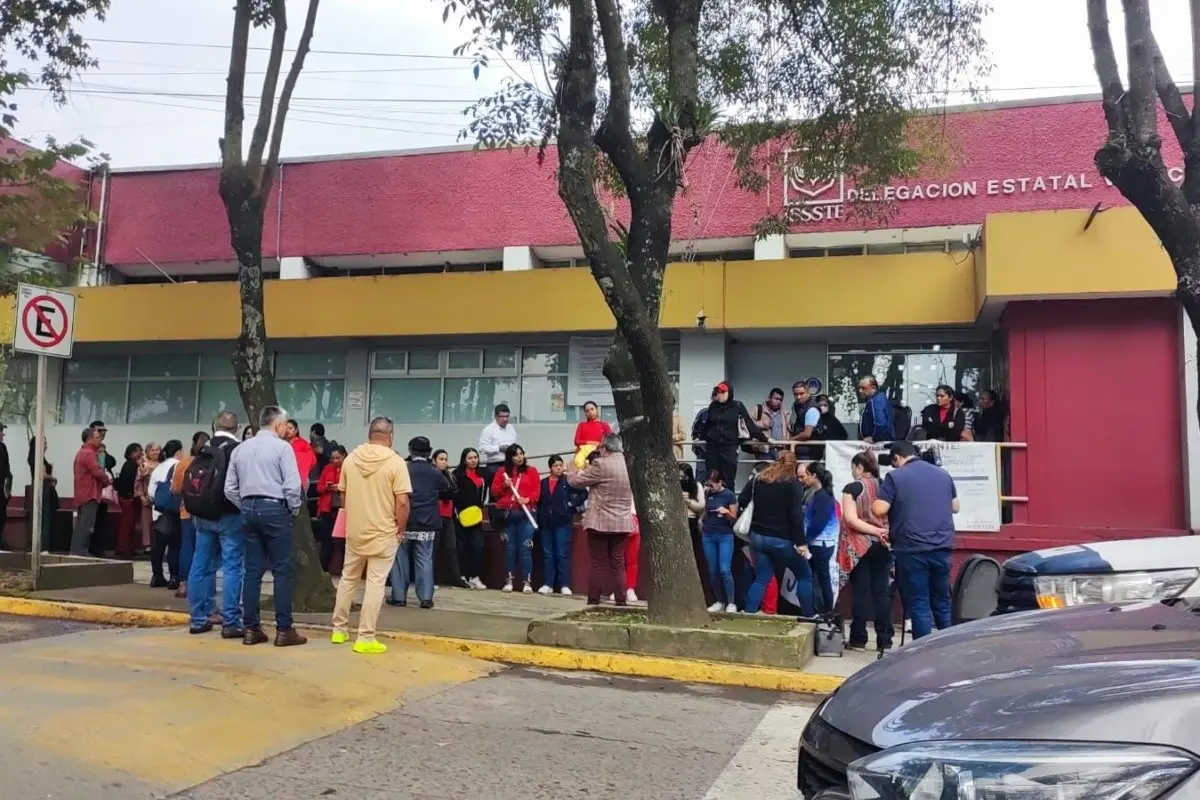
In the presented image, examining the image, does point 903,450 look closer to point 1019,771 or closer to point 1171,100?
point 1171,100

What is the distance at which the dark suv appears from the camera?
181cm

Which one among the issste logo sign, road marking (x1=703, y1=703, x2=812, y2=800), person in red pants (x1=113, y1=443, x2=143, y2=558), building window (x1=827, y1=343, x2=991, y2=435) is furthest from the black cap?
Answer: person in red pants (x1=113, y1=443, x2=143, y2=558)

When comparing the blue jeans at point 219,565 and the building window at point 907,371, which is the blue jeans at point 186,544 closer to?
the blue jeans at point 219,565

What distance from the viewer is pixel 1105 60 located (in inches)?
295

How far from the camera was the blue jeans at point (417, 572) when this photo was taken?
947 centimetres

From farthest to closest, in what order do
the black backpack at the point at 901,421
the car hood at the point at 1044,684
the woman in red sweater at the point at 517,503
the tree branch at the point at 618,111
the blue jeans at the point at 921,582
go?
the black backpack at the point at 901,421 → the woman in red sweater at the point at 517,503 → the tree branch at the point at 618,111 → the blue jeans at the point at 921,582 → the car hood at the point at 1044,684

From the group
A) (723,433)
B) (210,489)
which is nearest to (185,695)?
(210,489)

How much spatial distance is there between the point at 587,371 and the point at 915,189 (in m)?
5.38

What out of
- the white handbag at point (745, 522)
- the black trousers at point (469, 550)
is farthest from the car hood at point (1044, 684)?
the black trousers at point (469, 550)

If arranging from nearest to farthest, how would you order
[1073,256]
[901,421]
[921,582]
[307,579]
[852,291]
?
1. [921,582]
2. [307,579]
3. [1073,256]
4. [901,421]
5. [852,291]

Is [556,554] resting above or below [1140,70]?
below

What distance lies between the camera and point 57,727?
15.6ft

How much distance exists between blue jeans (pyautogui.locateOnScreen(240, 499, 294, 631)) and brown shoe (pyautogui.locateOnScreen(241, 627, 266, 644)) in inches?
1.2

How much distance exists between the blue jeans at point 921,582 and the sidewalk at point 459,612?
550 mm
